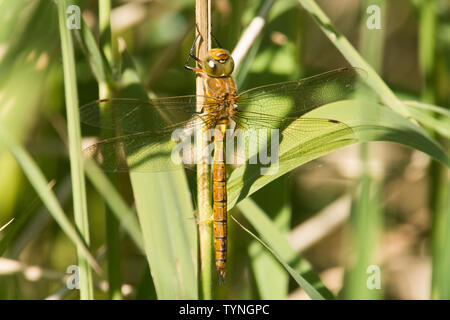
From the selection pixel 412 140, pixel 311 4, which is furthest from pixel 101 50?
pixel 412 140

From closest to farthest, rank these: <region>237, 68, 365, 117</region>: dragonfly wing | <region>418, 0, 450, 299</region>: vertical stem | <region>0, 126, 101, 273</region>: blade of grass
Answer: <region>0, 126, 101, 273</region>: blade of grass → <region>237, 68, 365, 117</region>: dragonfly wing → <region>418, 0, 450, 299</region>: vertical stem

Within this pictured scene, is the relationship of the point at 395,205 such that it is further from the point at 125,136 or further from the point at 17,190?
the point at 17,190

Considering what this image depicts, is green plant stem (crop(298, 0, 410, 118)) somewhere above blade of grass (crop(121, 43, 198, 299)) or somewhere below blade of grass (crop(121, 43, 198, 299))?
above

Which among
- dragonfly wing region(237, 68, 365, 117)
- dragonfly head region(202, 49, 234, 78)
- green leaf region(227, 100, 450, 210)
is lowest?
green leaf region(227, 100, 450, 210)

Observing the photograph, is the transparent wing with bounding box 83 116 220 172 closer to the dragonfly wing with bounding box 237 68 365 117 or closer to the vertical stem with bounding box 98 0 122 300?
the vertical stem with bounding box 98 0 122 300

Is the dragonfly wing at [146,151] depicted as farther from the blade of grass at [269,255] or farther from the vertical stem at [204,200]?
the blade of grass at [269,255]

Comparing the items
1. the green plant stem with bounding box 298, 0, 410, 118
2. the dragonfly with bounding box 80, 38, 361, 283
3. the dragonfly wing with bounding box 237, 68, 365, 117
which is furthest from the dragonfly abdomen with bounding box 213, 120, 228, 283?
the green plant stem with bounding box 298, 0, 410, 118

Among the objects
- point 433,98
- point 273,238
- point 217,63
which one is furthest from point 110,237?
point 433,98
